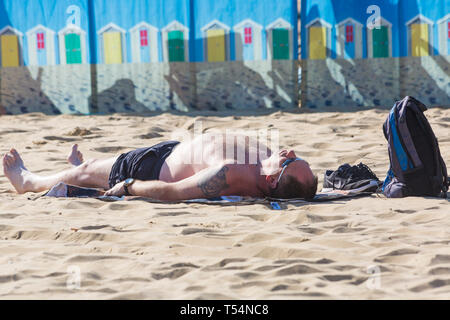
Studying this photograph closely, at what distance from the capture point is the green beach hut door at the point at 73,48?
973 cm

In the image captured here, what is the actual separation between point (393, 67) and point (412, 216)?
19.5ft

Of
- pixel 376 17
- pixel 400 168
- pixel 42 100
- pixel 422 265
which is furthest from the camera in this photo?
pixel 42 100

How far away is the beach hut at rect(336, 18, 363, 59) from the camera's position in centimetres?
931

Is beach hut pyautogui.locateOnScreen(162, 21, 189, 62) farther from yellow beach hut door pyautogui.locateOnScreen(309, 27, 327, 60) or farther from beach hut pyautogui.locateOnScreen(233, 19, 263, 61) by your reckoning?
yellow beach hut door pyautogui.locateOnScreen(309, 27, 327, 60)

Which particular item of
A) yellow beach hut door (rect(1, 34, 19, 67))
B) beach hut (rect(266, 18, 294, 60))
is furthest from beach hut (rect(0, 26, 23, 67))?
beach hut (rect(266, 18, 294, 60))

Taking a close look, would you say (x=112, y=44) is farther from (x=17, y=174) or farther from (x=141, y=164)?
(x=141, y=164)

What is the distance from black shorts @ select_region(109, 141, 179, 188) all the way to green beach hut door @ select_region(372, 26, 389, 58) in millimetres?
5383

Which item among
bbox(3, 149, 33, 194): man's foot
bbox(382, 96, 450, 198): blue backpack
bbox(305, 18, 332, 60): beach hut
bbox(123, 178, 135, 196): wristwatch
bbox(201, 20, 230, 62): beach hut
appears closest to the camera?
bbox(382, 96, 450, 198): blue backpack

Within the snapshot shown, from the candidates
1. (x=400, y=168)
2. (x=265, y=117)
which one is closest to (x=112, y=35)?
(x=265, y=117)

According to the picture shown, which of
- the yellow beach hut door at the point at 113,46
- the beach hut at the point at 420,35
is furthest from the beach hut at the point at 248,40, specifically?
the beach hut at the point at 420,35

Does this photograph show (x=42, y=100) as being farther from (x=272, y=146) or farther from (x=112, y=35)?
(x=272, y=146)

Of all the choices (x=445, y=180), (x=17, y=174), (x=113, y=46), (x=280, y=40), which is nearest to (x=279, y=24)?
(x=280, y=40)

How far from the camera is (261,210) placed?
13.3 feet
